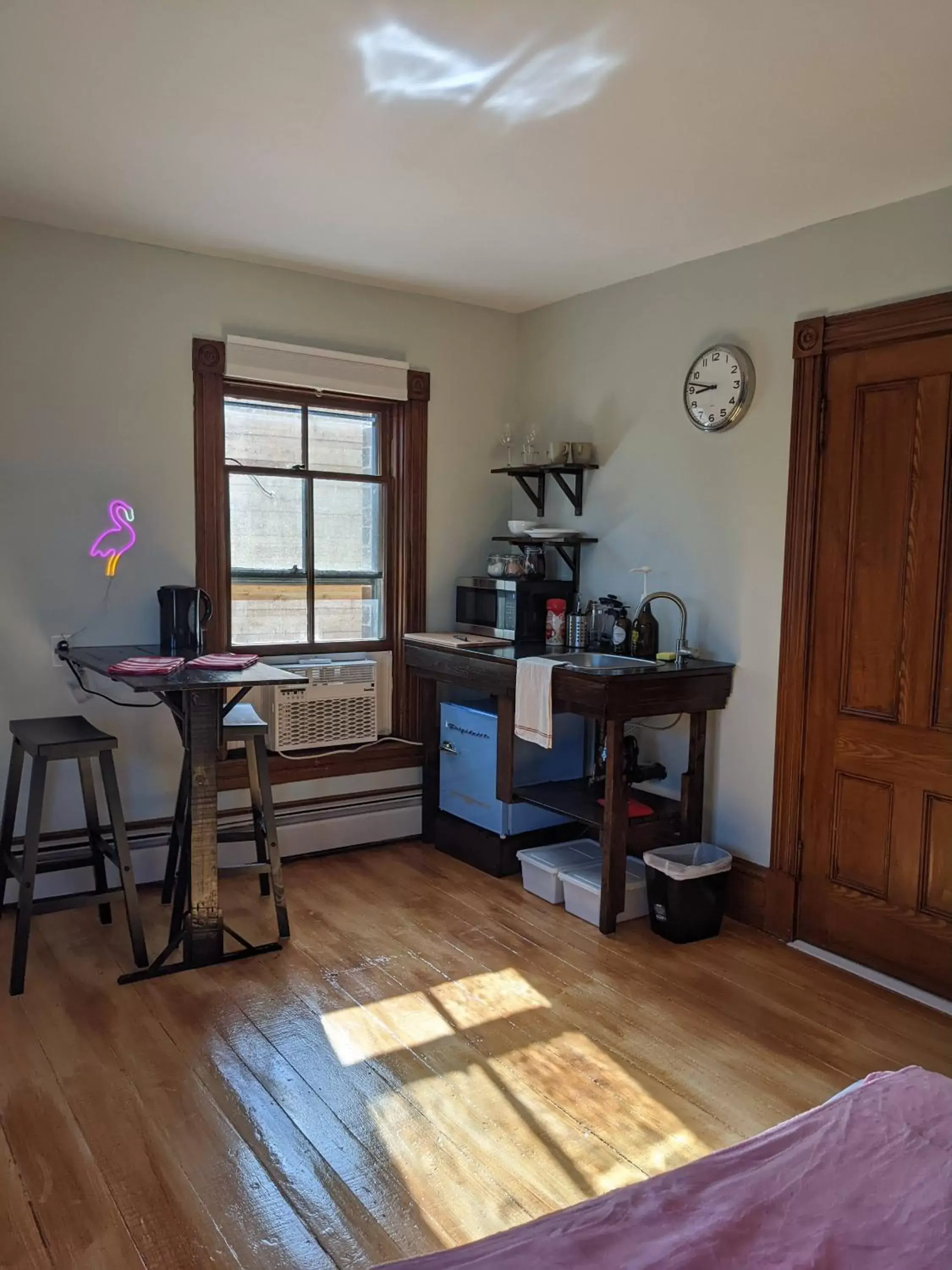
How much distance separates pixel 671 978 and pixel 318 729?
6.19 ft

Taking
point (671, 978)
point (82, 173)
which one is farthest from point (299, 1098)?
point (82, 173)

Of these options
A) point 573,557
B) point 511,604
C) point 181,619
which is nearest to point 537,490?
point 573,557

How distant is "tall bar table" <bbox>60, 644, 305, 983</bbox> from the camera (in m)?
2.95

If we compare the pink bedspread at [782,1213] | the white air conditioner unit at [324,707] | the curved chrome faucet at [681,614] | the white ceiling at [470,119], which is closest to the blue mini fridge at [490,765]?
the white air conditioner unit at [324,707]

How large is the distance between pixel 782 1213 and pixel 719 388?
304 cm

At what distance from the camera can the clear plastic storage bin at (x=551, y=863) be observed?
12.3 feet

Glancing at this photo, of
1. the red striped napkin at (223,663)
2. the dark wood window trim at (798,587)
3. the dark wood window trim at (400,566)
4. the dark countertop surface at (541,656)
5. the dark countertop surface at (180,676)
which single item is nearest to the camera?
the dark countertop surface at (180,676)

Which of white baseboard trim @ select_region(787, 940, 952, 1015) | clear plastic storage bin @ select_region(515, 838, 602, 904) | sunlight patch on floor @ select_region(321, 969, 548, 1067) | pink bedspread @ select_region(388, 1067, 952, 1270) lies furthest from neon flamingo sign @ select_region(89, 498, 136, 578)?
pink bedspread @ select_region(388, 1067, 952, 1270)

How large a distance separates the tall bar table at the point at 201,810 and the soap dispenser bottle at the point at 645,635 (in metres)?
1.49

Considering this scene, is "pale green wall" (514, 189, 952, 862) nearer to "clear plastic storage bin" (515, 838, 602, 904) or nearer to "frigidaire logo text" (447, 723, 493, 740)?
"clear plastic storage bin" (515, 838, 602, 904)

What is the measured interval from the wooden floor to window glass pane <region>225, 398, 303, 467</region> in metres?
1.91

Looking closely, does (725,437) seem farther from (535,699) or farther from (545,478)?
(535,699)

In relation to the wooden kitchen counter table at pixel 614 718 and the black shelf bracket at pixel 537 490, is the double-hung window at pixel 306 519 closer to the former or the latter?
the wooden kitchen counter table at pixel 614 718

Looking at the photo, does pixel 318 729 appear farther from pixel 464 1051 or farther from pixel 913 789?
pixel 913 789
